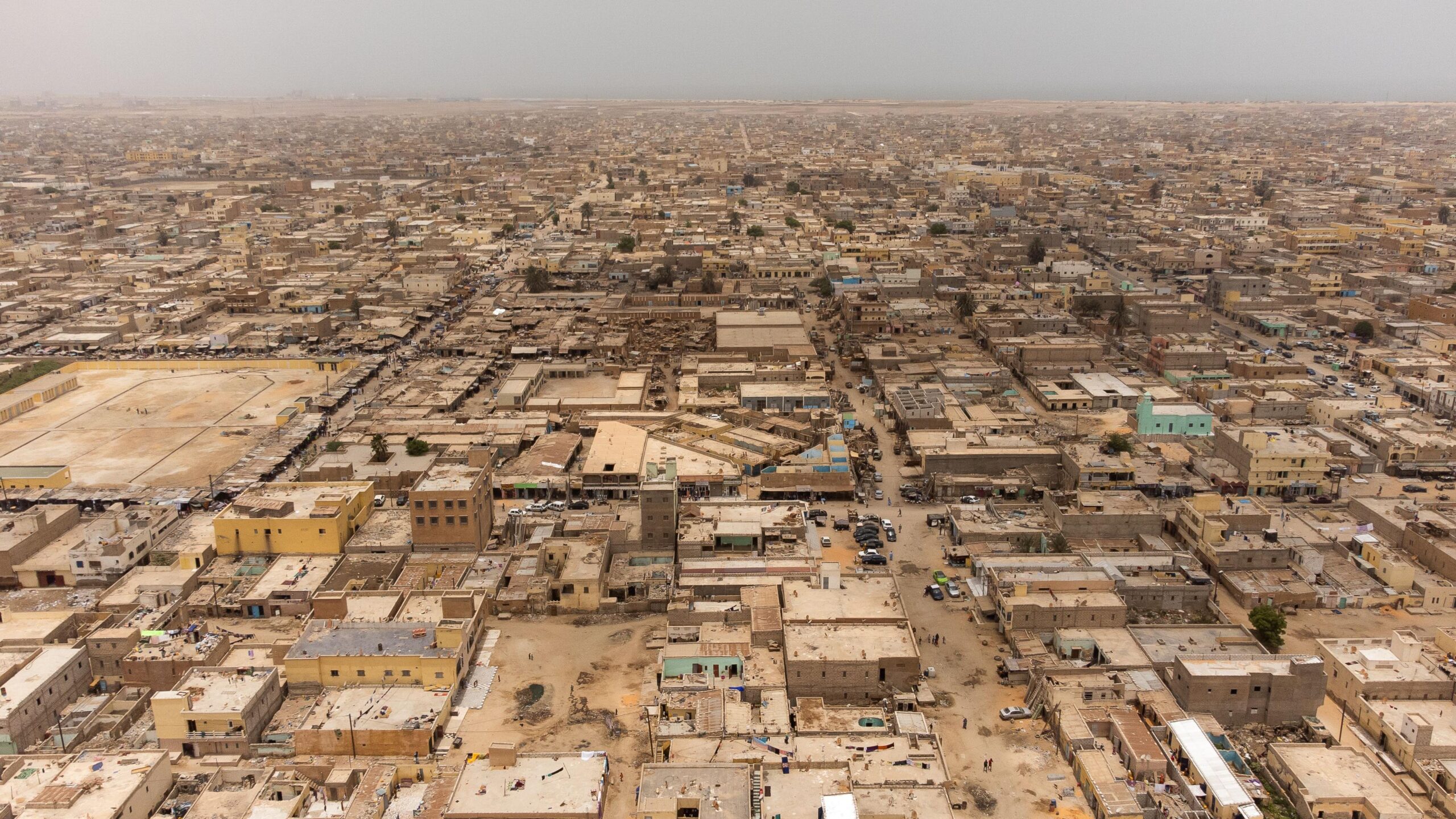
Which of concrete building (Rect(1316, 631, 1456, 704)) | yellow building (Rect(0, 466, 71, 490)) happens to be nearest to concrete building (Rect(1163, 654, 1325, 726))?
concrete building (Rect(1316, 631, 1456, 704))

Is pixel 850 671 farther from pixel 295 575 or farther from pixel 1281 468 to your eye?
pixel 1281 468

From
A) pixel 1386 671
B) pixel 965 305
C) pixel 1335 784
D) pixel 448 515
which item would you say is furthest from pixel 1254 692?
pixel 965 305

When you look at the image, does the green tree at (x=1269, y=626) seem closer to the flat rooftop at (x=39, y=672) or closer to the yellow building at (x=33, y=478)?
the flat rooftop at (x=39, y=672)

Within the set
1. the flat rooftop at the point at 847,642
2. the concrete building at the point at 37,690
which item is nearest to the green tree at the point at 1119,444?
the flat rooftop at the point at 847,642

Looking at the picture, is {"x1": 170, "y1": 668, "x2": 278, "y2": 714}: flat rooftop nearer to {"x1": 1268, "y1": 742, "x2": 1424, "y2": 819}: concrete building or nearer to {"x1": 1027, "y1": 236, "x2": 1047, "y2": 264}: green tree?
{"x1": 1268, "y1": 742, "x2": 1424, "y2": 819}: concrete building

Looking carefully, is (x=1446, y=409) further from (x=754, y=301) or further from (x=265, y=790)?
(x=265, y=790)

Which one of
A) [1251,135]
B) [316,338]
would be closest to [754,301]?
[316,338]
